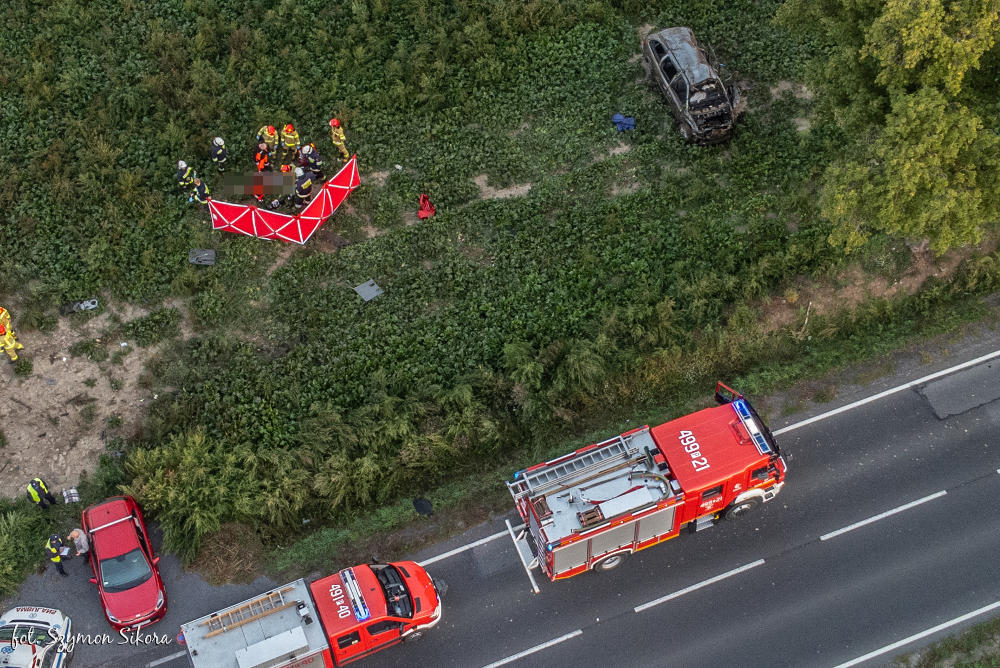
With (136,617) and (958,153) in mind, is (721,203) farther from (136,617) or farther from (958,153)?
(136,617)

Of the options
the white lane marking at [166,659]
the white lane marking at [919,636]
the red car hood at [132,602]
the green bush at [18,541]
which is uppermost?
the green bush at [18,541]

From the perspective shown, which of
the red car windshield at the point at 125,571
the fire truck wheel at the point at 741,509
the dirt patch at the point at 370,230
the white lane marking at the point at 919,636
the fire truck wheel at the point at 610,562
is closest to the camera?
the white lane marking at the point at 919,636

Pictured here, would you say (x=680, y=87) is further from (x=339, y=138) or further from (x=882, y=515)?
(x=882, y=515)

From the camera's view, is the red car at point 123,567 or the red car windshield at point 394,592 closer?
the red car windshield at point 394,592

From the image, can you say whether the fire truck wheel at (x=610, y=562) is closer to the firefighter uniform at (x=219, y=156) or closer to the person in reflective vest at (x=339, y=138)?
the person in reflective vest at (x=339, y=138)

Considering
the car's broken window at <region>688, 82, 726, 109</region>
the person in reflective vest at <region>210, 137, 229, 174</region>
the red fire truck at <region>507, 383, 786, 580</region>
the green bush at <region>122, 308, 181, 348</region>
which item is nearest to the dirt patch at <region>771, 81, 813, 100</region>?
the car's broken window at <region>688, 82, 726, 109</region>

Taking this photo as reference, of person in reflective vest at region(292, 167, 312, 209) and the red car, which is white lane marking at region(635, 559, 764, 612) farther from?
person in reflective vest at region(292, 167, 312, 209)

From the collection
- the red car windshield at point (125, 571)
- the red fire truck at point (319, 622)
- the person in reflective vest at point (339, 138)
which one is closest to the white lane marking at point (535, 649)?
the red fire truck at point (319, 622)
